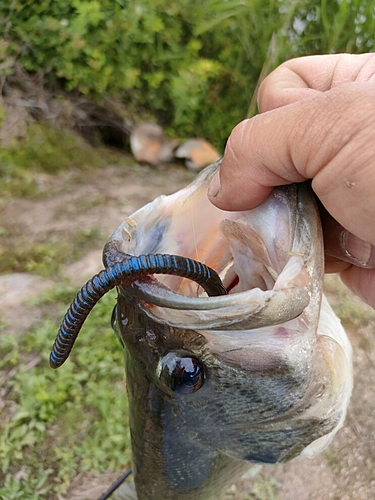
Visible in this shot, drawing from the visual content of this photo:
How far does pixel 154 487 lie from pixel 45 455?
1.10 m

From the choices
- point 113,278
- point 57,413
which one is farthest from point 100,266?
point 113,278

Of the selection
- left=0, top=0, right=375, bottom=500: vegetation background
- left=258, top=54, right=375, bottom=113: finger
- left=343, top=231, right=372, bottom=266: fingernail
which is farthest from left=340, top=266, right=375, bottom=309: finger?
left=0, top=0, right=375, bottom=500: vegetation background

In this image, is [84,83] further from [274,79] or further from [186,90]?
[274,79]

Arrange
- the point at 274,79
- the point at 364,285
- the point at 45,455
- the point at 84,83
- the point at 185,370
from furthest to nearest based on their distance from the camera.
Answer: the point at 84,83 < the point at 45,455 < the point at 364,285 < the point at 274,79 < the point at 185,370

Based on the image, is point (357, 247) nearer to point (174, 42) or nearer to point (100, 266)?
point (100, 266)

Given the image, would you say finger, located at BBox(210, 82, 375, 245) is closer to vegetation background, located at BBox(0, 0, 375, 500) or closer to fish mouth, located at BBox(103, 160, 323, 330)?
fish mouth, located at BBox(103, 160, 323, 330)

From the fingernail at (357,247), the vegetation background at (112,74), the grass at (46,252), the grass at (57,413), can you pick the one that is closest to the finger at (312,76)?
the fingernail at (357,247)

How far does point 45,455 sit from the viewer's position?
7.83 ft

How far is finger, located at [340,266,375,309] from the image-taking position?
68.1 inches

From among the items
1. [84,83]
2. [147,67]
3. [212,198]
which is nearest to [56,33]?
[84,83]

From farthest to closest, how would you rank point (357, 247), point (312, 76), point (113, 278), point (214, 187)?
point (312, 76) < point (357, 247) < point (214, 187) < point (113, 278)

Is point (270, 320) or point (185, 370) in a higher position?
point (270, 320)

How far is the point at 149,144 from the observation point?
5801 mm

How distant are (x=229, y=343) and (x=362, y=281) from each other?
89cm
